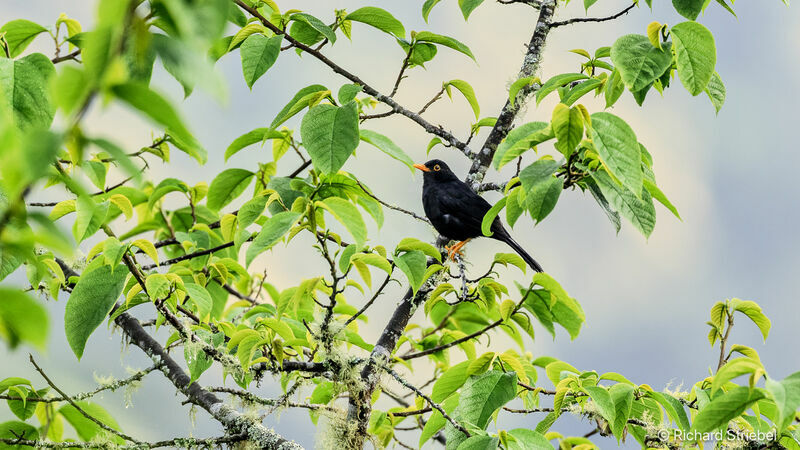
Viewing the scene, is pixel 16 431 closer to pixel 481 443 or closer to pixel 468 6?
pixel 481 443

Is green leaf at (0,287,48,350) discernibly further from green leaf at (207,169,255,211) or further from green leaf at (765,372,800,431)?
green leaf at (207,169,255,211)

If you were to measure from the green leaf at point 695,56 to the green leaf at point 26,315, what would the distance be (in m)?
1.71

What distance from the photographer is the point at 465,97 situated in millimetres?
3287

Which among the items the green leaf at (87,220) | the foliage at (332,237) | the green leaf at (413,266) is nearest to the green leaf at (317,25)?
the foliage at (332,237)

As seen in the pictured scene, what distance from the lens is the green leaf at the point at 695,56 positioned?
1909 mm

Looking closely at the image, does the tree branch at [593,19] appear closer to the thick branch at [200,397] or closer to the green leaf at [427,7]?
the green leaf at [427,7]

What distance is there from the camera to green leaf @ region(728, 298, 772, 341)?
8.30 ft

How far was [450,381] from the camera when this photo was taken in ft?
8.45

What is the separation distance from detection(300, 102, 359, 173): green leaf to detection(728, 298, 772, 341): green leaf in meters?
1.53

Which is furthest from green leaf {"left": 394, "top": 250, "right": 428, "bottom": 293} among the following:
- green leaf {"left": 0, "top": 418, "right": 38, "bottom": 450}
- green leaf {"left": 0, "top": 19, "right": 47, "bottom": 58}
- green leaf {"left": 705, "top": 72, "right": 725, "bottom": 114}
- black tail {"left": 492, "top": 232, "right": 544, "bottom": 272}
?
green leaf {"left": 0, "top": 418, "right": 38, "bottom": 450}

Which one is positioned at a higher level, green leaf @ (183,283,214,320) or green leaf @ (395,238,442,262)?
green leaf @ (395,238,442,262)

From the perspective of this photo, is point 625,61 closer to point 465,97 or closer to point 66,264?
point 465,97

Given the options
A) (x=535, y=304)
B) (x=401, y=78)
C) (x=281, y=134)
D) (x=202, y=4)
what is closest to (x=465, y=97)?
(x=401, y=78)

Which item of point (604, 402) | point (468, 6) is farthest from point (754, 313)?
point (468, 6)
